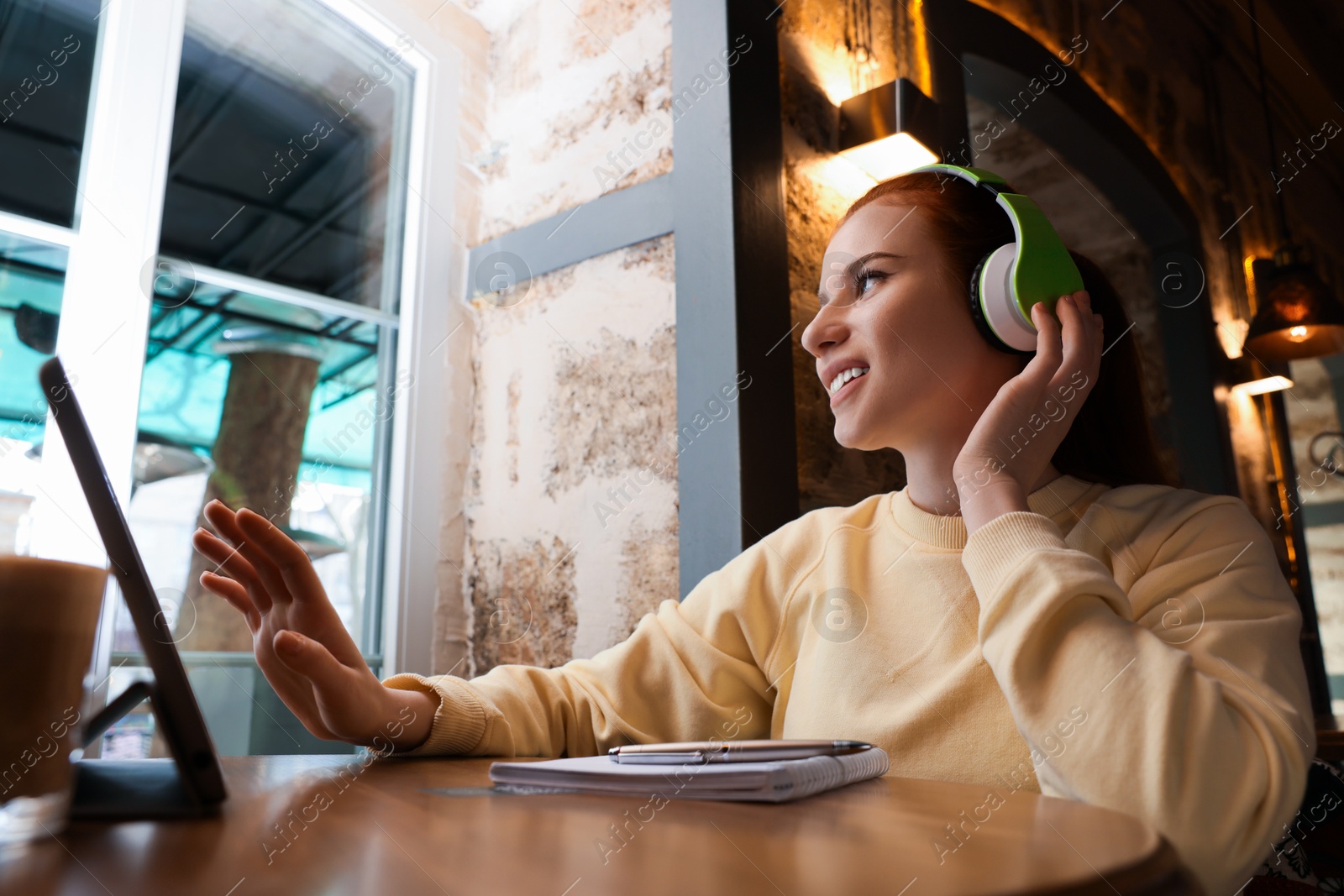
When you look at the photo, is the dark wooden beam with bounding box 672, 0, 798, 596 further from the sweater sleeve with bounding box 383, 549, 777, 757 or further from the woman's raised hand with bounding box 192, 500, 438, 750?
the woman's raised hand with bounding box 192, 500, 438, 750

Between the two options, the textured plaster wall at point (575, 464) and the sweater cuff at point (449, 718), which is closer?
the sweater cuff at point (449, 718)

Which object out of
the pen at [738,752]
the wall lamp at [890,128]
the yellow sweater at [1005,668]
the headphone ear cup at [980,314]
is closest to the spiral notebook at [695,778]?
the pen at [738,752]

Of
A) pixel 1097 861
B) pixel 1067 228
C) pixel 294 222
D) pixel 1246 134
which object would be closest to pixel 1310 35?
pixel 1246 134

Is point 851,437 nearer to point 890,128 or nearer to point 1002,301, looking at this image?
point 1002,301

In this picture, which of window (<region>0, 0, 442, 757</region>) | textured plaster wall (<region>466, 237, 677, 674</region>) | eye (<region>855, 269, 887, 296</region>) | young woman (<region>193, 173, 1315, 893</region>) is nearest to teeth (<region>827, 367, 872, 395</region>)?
young woman (<region>193, 173, 1315, 893</region>)

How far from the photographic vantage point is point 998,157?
444cm

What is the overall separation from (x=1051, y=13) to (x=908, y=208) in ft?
9.40

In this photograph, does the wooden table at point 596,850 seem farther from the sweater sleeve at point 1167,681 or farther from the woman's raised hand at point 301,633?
the woman's raised hand at point 301,633

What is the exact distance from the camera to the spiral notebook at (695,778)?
0.66 meters

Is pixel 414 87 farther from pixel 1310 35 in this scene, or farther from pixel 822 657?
pixel 1310 35

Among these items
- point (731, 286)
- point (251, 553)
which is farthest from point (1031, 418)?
point (731, 286)

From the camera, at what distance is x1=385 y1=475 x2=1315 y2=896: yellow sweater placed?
797mm

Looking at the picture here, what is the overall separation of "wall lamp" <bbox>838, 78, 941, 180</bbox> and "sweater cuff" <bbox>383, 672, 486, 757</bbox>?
1.95 metres

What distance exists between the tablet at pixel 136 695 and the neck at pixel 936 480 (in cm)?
106
